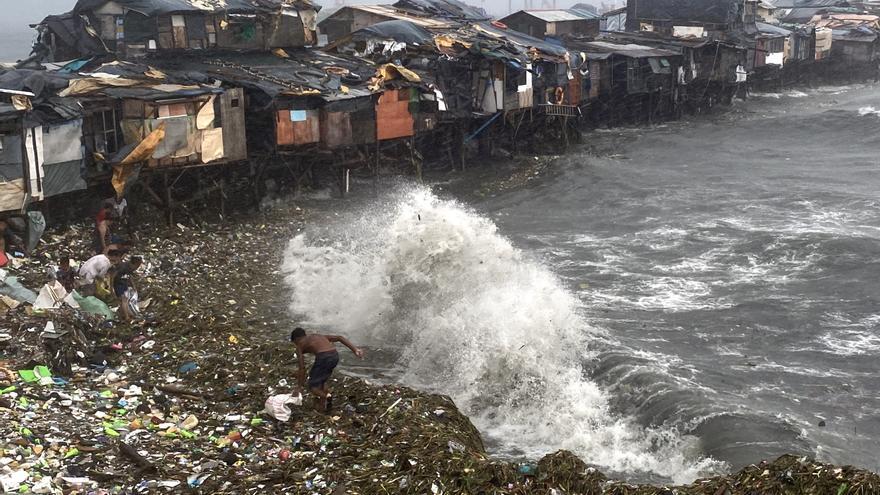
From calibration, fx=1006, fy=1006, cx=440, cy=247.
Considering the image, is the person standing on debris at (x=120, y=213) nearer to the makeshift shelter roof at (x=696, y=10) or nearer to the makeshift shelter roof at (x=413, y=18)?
the makeshift shelter roof at (x=413, y=18)

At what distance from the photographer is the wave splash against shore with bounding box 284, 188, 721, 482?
14.3 meters

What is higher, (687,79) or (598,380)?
(687,79)

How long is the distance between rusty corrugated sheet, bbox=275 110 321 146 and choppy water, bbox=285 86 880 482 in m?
2.22

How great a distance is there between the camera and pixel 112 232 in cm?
2252

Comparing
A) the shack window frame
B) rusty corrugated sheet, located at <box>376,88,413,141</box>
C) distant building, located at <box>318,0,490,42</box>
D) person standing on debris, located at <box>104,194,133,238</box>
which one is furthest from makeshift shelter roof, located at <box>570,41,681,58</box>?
person standing on debris, located at <box>104,194,133,238</box>

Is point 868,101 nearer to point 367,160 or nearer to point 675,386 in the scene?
point 367,160

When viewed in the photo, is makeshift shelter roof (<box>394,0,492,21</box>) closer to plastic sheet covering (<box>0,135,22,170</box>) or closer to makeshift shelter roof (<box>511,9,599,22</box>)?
makeshift shelter roof (<box>511,9,599,22</box>)

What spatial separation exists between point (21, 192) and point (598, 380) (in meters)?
12.2

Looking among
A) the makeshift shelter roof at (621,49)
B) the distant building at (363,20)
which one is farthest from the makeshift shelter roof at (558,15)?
the distant building at (363,20)

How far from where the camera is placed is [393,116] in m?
31.1

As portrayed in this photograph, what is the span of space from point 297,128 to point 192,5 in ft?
18.2

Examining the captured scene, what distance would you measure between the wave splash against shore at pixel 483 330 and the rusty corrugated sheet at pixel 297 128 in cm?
526

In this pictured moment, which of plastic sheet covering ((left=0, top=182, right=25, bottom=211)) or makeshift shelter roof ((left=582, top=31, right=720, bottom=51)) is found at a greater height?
makeshift shelter roof ((left=582, top=31, right=720, bottom=51))

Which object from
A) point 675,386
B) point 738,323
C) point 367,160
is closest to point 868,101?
point 367,160
